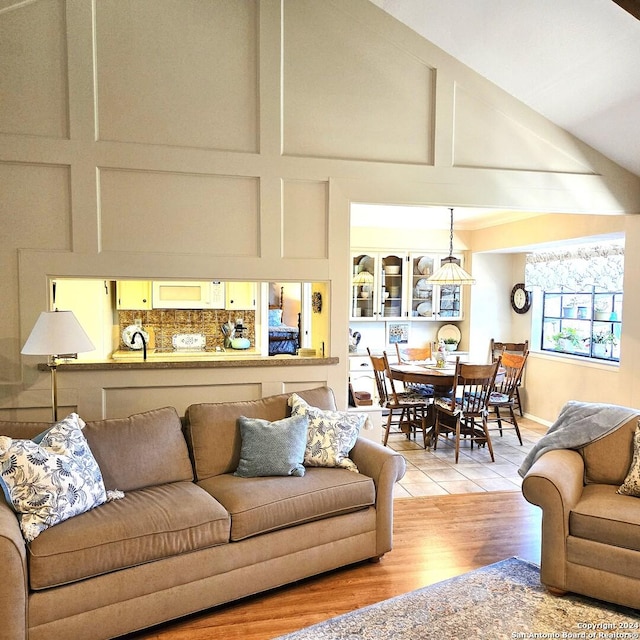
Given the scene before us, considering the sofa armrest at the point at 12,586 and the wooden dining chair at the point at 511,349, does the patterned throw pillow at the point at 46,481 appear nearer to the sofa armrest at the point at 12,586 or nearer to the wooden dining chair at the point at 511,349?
the sofa armrest at the point at 12,586

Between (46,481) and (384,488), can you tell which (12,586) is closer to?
(46,481)

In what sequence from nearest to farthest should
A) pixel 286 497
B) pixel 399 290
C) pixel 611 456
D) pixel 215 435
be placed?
pixel 286 497, pixel 611 456, pixel 215 435, pixel 399 290

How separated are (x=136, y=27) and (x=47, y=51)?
0.57 m

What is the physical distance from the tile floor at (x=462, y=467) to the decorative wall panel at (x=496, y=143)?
8.38 feet

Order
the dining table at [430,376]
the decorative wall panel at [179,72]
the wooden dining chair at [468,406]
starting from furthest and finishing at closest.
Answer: the dining table at [430,376] < the wooden dining chair at [468,406] < the decorative wall panel at [179,72]

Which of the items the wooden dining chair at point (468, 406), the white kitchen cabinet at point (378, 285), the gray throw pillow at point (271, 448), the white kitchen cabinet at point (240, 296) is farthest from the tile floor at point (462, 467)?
the white kitchen cabinet at point (240, 296)

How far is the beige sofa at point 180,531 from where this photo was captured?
85.0 inches

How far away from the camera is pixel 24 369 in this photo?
335 cm

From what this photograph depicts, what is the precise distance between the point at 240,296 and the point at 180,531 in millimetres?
3682

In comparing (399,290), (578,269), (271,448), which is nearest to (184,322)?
(399,290)

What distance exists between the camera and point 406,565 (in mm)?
2996

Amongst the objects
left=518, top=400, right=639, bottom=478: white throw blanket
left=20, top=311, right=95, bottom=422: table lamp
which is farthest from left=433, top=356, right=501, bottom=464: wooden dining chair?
left=20, top=311, right=95, bottom=422: table lamp

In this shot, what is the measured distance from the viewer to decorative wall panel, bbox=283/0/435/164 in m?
3.69

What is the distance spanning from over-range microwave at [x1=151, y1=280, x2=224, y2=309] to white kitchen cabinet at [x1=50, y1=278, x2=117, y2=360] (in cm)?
60
